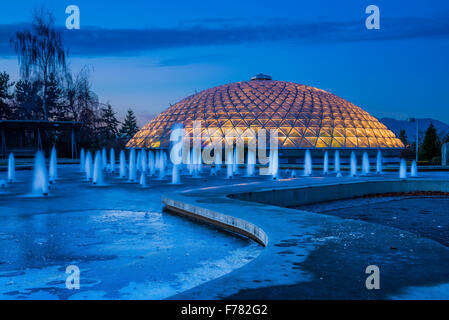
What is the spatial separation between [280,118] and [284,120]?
0.50 m

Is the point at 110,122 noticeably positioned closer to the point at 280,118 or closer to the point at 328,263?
the point at 280,118

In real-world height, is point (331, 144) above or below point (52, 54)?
below

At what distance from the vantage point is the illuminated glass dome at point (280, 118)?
42375mm

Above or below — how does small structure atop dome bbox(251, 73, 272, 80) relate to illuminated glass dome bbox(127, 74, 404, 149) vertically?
above

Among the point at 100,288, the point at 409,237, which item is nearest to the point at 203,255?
the point at 100,288

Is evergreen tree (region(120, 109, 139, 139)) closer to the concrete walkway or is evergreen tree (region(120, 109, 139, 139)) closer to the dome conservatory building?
the dome conservatory building

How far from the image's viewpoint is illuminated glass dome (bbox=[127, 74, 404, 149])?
4238 centimetres

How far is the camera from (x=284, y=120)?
4384cm

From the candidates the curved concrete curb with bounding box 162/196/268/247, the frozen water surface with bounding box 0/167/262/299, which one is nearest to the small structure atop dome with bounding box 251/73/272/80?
the curved concrete curb with bounding box 162/196/268/247

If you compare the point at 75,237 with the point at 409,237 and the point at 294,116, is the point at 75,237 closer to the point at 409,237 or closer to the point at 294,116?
the point at 409,237

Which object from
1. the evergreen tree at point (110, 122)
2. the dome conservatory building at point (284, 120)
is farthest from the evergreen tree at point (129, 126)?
the dome conservatory building at point (284, 120)

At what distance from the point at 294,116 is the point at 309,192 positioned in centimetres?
3275

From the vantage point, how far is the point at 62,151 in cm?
4172
